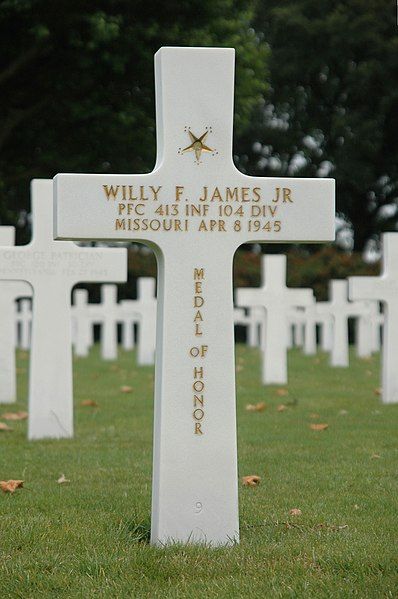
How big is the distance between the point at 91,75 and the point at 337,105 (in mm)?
21489

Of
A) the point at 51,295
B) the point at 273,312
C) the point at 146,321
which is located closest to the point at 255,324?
the point at 146,321

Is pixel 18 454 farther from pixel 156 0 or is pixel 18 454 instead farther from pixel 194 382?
pixel 156 0

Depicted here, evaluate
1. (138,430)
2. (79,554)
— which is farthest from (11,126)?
(79,554)

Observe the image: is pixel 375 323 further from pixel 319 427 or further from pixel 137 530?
pixel 137 530

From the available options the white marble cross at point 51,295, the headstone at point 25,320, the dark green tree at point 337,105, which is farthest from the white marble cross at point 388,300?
the dark green tree at point 337,105

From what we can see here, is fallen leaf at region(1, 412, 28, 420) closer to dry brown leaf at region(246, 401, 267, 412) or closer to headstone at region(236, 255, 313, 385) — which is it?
dry brown leaf at region(246, 401, 267, 412)

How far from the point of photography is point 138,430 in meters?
10.6

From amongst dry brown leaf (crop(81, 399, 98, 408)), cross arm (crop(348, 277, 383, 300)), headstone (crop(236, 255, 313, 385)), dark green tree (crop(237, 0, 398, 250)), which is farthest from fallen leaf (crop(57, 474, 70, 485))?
dark green tree (crop(237, 0, 398, 250))

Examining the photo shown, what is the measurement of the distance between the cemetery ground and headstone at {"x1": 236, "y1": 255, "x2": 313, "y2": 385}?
345 centimetres

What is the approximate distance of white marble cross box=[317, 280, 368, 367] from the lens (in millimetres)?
19891

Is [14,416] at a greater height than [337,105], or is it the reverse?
[337,105]

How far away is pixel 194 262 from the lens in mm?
6059

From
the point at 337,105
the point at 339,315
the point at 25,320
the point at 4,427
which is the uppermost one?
the point at 337,105

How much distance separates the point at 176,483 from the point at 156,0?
52.6 feet
